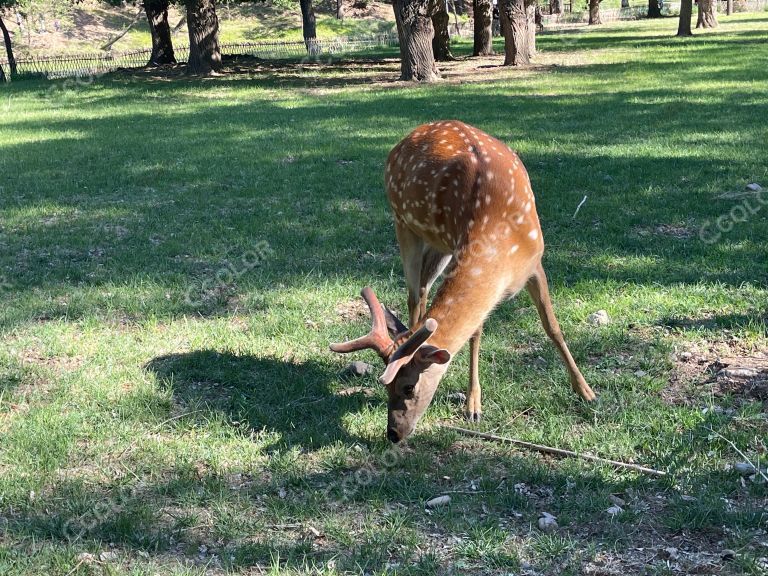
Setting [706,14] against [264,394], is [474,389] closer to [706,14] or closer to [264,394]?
[264,394]

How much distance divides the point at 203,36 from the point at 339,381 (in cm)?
2326

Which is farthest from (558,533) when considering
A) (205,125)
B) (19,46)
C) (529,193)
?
(19,46)

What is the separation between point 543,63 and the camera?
77.3 feet

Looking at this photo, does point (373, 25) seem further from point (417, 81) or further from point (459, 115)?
point (459, 115)

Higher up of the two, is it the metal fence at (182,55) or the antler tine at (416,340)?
the metal fence at (182,55)

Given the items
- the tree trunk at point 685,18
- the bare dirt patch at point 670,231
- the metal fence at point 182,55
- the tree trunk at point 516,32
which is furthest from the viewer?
the metal fence at point 182,55

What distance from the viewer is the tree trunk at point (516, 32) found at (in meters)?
22.7

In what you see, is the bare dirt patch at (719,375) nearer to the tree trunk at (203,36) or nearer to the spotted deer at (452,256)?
the spotted deer at (452,256)

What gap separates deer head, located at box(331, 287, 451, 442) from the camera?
12.6 ft

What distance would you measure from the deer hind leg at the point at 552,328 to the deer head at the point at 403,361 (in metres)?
0.89

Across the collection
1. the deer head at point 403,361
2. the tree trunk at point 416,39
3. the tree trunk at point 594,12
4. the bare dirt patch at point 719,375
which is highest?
the tree trunk at point 594,12

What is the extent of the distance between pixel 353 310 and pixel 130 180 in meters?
5.63

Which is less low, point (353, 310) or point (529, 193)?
point (529, 193)

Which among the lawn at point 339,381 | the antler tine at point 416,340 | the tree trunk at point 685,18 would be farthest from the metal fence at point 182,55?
the antler tine at point 416,340
